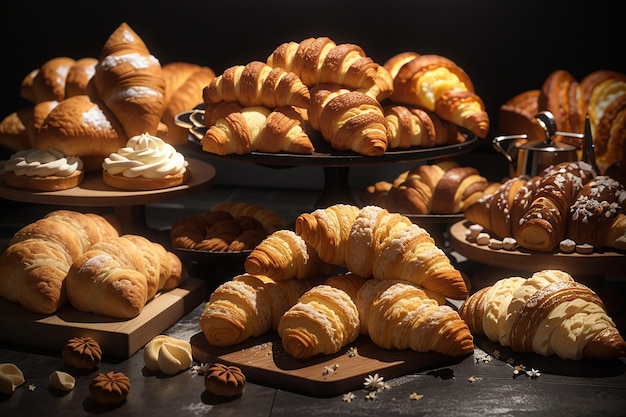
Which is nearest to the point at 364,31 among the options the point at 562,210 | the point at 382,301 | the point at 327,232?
the point at 562,210

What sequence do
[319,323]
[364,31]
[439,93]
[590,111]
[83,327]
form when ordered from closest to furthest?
[319,323], [83,327], [439,93], [590,111], [364,31]

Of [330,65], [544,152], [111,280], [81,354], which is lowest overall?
[81,354]

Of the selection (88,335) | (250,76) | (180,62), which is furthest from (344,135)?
(180,62)

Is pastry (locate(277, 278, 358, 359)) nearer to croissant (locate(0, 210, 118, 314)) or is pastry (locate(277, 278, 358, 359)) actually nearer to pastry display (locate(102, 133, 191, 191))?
croissant (locate(0, 210, 118, 314))

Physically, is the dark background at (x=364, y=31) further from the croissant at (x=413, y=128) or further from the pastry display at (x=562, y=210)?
the pastry display at (x=562, y=210)

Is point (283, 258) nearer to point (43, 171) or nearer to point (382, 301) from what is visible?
point (382, 301)

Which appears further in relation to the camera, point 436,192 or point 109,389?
point 436,192
